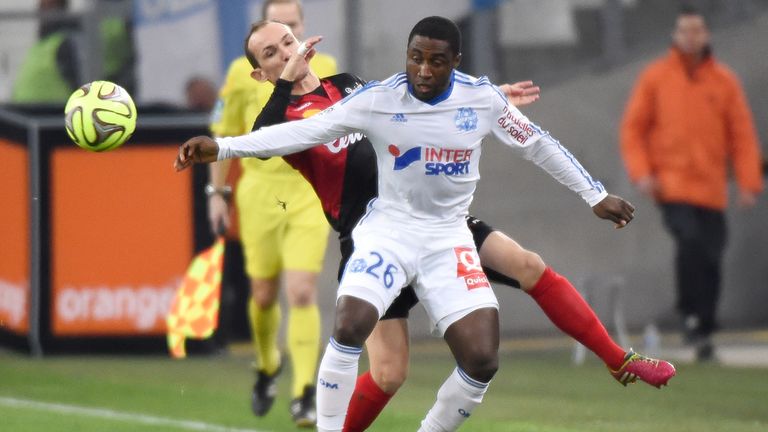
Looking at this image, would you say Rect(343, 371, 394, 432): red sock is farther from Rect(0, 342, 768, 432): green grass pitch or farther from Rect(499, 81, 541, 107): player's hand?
Rect(0, 342, 768, 432): green grass pitch

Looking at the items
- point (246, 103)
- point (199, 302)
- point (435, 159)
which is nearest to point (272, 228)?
point (246, 103)

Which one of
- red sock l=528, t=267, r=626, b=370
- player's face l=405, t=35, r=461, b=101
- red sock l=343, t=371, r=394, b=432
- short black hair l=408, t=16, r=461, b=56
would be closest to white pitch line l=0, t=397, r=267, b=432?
red sock l=343, t=371, r=394, b=432

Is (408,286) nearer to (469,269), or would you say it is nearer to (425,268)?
(425,268)

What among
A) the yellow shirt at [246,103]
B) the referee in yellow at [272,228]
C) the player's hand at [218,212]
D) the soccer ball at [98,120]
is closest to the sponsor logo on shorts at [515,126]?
the soccer ball at [98,120]

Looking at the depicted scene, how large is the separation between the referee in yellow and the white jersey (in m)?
2.46

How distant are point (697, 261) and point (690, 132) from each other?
95cm

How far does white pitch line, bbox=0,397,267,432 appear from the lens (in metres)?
10.1

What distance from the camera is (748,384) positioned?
40.3 ft

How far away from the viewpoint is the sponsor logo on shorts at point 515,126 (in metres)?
7.92

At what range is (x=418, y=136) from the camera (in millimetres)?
7762

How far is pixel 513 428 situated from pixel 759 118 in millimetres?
6684

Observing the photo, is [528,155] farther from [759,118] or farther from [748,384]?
[759,118]

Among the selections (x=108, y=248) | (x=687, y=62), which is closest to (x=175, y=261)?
(x=108, y=248)

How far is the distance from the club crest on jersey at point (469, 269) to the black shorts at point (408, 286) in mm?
272
